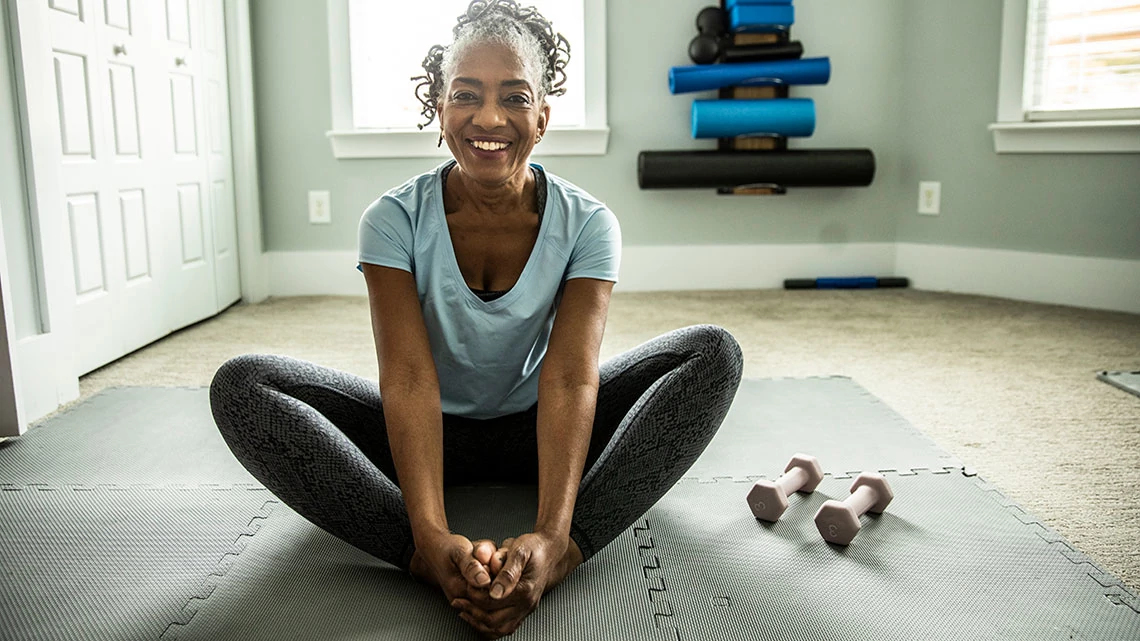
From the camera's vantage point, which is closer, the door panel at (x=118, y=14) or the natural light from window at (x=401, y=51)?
the door panel at (x=118, y=14)

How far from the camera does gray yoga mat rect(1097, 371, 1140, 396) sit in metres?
2.17

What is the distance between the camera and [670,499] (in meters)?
1.56

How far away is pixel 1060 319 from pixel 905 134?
0.99m

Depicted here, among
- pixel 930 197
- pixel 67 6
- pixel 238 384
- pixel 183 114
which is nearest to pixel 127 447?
pixel 238 384

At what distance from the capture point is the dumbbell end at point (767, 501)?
143cm

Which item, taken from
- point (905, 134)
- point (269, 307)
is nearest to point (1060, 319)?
point (905, 134)

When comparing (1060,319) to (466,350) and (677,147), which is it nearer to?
(677,147)

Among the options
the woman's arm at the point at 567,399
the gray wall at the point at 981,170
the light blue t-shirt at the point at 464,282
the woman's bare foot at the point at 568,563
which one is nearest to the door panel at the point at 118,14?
the light blue t-shirt at the point at 464,282

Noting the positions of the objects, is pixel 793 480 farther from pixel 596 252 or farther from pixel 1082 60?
pixel 1082 60

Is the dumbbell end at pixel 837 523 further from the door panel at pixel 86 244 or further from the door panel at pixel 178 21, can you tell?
the door panel at pixel 178 21

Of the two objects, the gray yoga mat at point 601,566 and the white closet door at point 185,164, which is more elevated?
the white closet door at point 185,164

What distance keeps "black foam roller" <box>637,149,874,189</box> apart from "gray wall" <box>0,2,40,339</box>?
2.09 metres

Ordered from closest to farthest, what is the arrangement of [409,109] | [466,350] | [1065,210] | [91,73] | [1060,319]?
[466,350]
[91,73]
[1060,319]
[1065,210]
[409,109]

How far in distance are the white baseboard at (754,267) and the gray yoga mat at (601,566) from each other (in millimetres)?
1893
